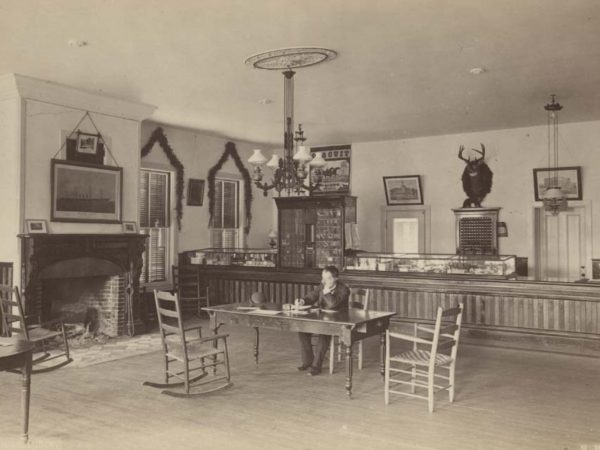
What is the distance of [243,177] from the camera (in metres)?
13.2

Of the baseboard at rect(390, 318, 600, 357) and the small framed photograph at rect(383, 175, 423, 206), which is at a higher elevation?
the small framed photograph at rect(383, 175, 423, 206)

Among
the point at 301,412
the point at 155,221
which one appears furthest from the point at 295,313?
the point at 155,221

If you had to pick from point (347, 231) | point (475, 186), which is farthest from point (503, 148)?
point (347, 231)

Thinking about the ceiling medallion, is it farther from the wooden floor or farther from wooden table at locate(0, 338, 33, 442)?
wooden table at locate(0, 338, 33, 442)

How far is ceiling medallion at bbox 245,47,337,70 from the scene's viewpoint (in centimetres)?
629

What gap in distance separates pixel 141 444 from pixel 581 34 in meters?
5.57

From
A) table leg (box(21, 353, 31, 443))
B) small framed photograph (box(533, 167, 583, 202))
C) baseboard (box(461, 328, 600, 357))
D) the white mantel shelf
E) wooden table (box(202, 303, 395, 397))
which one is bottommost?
baseboard (box(461, 328, 600, 357))

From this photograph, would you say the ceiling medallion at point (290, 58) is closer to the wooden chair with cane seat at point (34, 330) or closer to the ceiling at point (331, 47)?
the ceiling at point (331, 47)

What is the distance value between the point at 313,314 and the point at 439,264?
338 centimetres

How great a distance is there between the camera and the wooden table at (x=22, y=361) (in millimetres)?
3994

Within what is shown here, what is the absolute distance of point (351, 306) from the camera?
7098 mm

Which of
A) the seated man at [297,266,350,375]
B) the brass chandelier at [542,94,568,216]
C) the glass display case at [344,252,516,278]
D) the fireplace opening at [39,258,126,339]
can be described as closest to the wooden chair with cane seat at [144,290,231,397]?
the seated man at [297,266,350,375]

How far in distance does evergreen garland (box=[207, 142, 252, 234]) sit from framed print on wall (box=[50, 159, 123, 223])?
11.1 ft

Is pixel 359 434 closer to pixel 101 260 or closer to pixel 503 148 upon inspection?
pixel 101 260
